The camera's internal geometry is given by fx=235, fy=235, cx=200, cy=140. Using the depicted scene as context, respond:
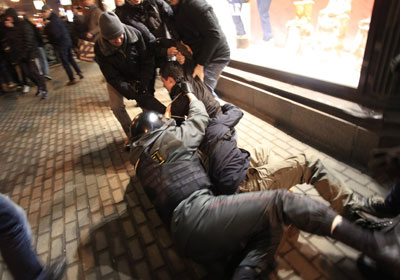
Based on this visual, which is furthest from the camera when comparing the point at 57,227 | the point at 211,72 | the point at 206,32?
the point at 211,72

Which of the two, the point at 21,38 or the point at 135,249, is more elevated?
the point at 21,38

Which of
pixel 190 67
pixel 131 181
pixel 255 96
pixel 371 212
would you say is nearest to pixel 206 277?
pixel 371 212

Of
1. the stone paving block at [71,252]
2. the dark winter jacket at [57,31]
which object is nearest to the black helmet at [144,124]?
the stone paving block at [71,252]

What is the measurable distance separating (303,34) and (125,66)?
3.86m

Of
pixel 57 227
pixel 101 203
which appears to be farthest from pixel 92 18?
pixel 57 227

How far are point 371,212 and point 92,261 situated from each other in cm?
254

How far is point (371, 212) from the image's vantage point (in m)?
2.00

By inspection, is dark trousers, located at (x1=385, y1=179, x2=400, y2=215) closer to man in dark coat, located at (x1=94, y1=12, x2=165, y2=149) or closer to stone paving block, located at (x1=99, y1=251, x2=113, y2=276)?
stone paving block, located at (x1=99, y1=251, x2=113, y2=276)

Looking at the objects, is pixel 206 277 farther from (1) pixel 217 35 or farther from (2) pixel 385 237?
(1) pixel 217 35

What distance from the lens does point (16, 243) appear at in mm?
1627

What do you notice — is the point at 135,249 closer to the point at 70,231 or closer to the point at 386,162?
the point at 70,231

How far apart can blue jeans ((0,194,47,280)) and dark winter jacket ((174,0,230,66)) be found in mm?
2655

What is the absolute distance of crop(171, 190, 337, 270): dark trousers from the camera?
A: 1.46 meters

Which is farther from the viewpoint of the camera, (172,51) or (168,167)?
(172,51)
